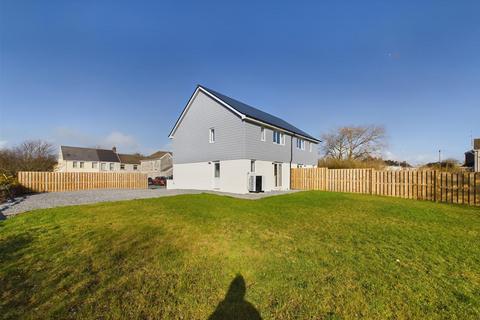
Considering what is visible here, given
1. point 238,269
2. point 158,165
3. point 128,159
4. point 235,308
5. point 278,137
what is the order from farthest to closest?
point 128,159 → point 158,165 → point 278,137 → point 238,269 → point 235,308

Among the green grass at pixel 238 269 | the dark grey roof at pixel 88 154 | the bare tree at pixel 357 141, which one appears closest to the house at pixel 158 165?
the dark grey roof at pixel 88 154

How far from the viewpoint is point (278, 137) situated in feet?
63.0

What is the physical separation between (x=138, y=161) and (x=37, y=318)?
58.2m

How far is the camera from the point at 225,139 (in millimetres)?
16703

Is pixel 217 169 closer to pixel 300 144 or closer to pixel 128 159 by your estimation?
pixel 300 144

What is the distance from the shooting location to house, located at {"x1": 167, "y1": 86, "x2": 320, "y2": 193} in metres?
15.7

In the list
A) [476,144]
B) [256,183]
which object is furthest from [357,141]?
[256,183]

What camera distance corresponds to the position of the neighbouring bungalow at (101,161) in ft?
142

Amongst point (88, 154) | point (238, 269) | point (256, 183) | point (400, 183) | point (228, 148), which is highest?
Result: point (88, 154)

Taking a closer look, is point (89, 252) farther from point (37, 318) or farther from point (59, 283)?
point (37, 318)

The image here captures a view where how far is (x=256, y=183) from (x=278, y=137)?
218 inches

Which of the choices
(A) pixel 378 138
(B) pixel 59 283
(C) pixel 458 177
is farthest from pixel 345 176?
(A) pixel 378 138

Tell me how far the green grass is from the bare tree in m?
36.0

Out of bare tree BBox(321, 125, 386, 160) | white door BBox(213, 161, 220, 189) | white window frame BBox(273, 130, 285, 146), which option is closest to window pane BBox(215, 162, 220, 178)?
white door BBox(213, 161, 220, 189)
